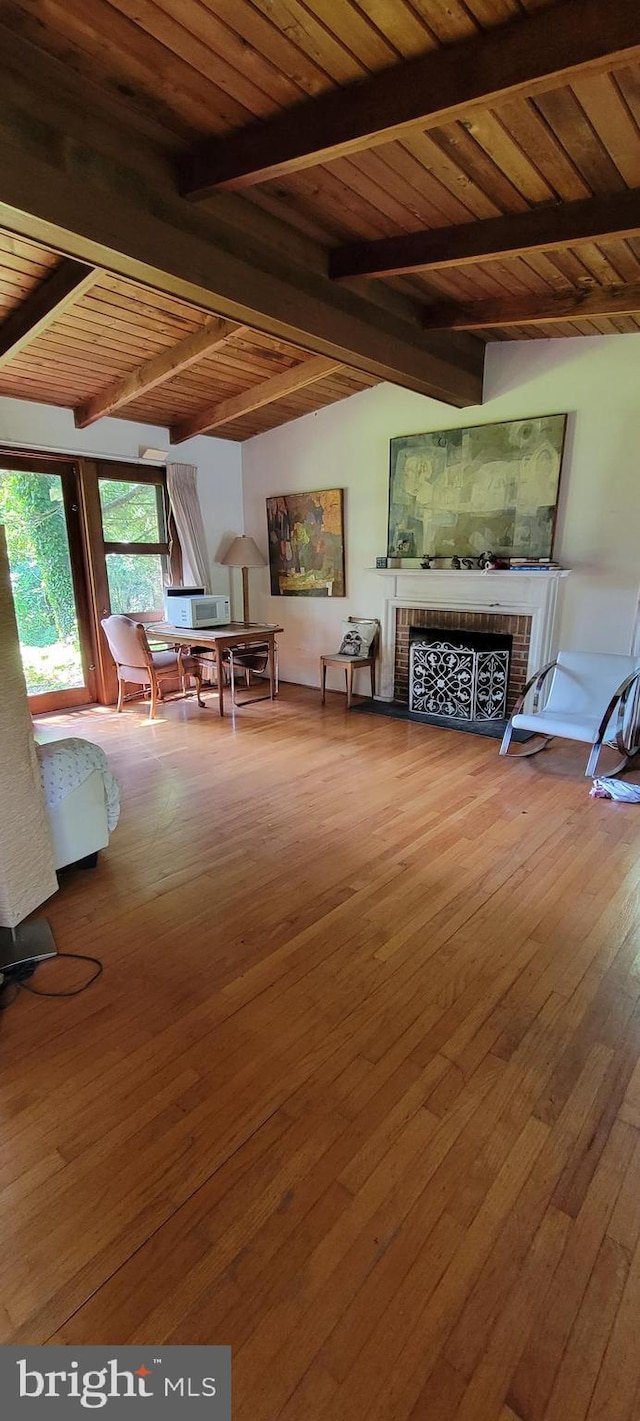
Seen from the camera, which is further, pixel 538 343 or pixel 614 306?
pixel 538 343

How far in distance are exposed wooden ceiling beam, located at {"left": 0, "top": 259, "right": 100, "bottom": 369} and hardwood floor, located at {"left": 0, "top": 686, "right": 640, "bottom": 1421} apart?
3046mm

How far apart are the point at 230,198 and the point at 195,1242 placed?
389 cm

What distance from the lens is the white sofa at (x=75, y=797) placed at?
266 cm

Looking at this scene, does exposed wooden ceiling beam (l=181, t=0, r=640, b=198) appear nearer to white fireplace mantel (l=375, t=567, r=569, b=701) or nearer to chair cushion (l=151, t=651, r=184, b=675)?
white fireplace mantel (l=375, t=567, r=569, b=701)

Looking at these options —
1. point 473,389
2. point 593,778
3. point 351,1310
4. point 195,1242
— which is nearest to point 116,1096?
point 195,1242

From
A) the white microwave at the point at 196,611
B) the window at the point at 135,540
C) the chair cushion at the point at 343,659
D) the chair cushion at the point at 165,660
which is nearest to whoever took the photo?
the white microwave at the point at 196,611

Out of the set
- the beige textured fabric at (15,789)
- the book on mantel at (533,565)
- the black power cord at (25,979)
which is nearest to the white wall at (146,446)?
the book on mantel at (533,565)

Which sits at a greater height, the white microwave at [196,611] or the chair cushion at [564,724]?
the white microwave at [196,611]

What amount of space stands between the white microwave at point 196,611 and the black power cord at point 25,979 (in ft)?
12.4

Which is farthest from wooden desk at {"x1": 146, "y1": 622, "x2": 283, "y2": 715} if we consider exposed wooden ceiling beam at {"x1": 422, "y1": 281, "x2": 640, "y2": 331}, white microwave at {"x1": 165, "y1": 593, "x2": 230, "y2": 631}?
exposed wooden ceiling beam at {"x1": 422, "y1": 281, "x2": 640, "y2": 331}

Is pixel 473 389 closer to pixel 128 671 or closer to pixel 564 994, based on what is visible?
pixel 128 671

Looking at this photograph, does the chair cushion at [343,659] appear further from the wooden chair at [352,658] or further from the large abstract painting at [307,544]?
the large abstract painting at [307,544]

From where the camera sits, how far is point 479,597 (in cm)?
521

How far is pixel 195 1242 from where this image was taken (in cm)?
133
